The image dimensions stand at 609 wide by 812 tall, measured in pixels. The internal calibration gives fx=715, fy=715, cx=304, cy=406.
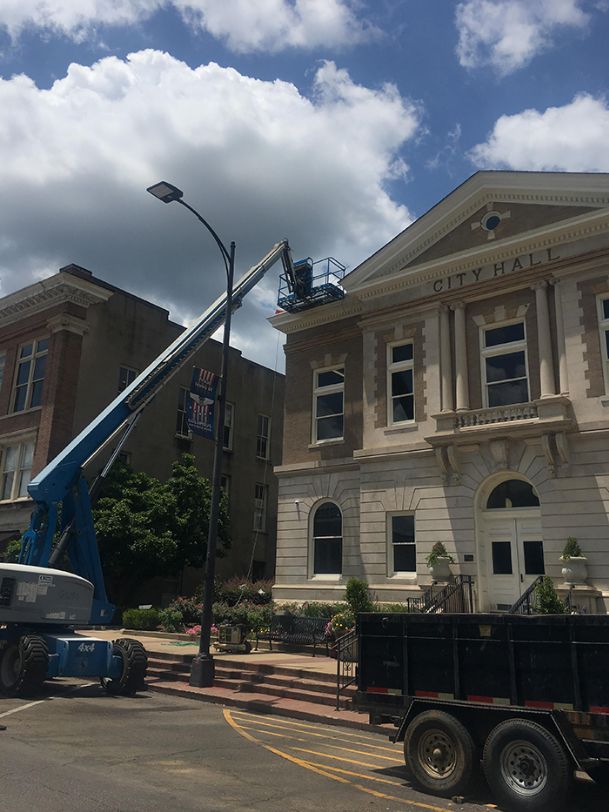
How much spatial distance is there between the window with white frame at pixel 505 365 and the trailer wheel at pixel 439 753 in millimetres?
13653

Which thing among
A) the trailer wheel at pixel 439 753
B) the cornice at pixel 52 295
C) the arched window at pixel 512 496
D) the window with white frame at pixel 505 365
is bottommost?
the trailer wheel at pixel 439 753

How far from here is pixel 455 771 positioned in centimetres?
776

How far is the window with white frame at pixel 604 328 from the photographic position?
18.9 m

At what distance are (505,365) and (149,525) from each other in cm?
1499

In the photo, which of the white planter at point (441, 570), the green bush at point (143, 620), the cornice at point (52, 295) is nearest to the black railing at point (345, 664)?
the white planter at point (441, 570)

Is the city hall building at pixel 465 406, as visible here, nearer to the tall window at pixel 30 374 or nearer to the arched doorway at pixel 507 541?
the arched doorway at pixel 507 541

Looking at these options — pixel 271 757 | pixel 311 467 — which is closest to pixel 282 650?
pixel 311 467

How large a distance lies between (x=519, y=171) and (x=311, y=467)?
11.6 m

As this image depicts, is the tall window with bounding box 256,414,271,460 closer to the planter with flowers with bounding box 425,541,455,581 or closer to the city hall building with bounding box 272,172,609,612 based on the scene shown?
the city hall building with bounding box 272,172,609,612

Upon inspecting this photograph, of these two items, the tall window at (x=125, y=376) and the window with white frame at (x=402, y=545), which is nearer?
the window with white frame at (x=402, y=545)

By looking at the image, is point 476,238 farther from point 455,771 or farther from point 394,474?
point 455,771

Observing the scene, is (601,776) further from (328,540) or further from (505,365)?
(328,540)

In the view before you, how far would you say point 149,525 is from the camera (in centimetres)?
2791

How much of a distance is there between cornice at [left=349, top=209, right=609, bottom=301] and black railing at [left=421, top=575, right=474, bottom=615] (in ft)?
30.7
